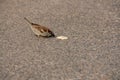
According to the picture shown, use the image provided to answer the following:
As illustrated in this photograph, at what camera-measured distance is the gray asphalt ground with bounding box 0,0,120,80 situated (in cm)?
487

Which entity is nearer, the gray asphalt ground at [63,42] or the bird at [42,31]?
the gray asphalt ground at [63,42]

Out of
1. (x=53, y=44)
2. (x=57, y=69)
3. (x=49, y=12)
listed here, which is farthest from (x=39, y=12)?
(x=57, y=69)

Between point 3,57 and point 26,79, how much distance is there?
870 millimetres

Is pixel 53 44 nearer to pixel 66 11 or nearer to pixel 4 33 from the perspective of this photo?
pixel 4 33

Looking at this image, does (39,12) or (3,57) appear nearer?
(3,57)

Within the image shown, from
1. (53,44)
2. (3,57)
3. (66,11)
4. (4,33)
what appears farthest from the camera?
(66,11)

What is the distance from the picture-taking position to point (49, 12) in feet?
24.8

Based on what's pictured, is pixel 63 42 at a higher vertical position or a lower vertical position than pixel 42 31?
lower

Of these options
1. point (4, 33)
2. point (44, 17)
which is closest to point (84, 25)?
point (44, 17)

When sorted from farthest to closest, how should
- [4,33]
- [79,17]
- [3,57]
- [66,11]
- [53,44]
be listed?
1. [66,11]
2. [79,17]
3. [4,33]
4. [53,44]
5. [3,57]

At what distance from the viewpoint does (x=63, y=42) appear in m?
5.85

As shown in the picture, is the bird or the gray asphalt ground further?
the bird

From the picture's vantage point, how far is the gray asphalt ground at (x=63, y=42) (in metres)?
4.87

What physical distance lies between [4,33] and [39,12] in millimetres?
1429
